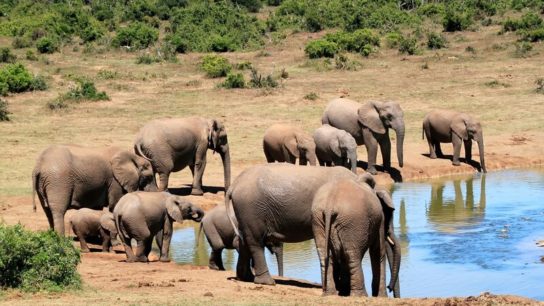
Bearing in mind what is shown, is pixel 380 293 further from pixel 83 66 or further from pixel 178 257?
pixel 83 66

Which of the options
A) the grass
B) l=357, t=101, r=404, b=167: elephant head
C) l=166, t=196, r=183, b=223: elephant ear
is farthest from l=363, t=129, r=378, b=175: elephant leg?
l=166, t=196, r=183, b=223: elephant ear

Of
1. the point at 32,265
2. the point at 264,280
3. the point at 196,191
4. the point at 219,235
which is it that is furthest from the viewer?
the point at 196,191

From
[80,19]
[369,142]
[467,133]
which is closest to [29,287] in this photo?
[369,142]

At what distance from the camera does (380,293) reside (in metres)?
12.3

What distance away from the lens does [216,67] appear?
3506 cm

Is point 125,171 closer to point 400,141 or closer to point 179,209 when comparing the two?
point 179,209

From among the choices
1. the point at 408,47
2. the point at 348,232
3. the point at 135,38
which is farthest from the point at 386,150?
the point at 135,38

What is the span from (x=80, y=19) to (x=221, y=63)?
14.5 meters

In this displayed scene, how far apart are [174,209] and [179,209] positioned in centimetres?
9

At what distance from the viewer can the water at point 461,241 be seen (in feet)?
48.4

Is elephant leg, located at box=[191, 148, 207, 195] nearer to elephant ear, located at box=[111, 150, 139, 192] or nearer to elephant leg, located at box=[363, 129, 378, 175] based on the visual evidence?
elephant ear, located at box=[111, 150, 139, 192]

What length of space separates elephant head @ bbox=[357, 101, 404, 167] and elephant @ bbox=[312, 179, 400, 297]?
37.1 feet

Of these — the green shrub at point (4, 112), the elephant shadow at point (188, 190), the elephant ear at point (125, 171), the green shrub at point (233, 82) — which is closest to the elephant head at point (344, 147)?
the elephant shadow at point (188, 190)

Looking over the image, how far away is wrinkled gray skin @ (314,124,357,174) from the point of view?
22281 millimetres
